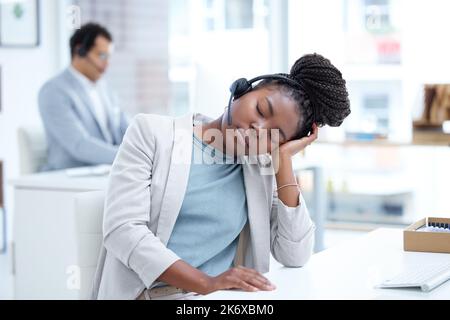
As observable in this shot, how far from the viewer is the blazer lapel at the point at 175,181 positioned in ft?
5.25

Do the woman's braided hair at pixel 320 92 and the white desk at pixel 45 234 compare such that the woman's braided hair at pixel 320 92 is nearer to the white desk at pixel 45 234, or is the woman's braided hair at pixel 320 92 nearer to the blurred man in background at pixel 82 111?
the white desk at pixel 45 234

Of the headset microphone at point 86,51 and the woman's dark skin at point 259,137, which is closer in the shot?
the woman's dark skin at point 259,137

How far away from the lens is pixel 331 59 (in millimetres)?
4516

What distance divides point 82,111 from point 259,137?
89.2 inches

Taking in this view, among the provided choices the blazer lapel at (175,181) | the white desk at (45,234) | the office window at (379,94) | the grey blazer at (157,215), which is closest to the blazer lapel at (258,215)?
the grey blazer at (157,215)

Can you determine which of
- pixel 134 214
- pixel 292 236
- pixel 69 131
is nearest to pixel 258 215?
pixel 292 236

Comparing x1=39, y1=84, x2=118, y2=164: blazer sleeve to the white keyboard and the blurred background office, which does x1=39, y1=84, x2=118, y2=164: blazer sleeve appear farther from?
the white keyboard

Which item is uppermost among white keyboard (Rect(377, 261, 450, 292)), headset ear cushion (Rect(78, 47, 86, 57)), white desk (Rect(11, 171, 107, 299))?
A: headset ear cushion (Rect(78, 47, 86, 57))

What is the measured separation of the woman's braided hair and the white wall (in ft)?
11.3

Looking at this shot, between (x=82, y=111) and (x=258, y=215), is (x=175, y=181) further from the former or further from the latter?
(x=82, y=111)

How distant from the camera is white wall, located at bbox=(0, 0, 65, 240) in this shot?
15.8ft

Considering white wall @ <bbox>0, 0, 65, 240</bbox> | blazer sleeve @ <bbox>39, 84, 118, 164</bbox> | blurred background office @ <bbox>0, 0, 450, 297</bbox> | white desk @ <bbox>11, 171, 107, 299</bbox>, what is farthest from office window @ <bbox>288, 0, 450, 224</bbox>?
white desk @ <bbox>11, 171, 107, 299</bbox>

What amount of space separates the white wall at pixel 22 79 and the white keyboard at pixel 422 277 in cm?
361
